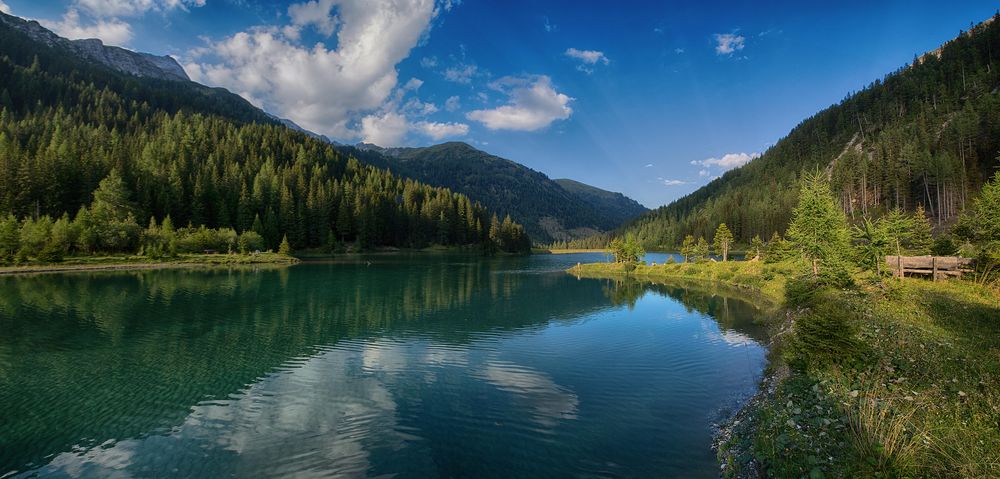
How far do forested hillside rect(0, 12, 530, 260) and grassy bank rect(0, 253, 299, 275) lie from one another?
21.3 ft

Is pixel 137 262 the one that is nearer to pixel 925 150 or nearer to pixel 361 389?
pixel 361 389

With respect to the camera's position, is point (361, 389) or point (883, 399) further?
point (361, 389)

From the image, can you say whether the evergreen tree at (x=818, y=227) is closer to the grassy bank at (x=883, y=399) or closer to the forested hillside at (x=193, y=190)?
the grassy bank at (x=883, y=399)

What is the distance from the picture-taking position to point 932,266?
120ft

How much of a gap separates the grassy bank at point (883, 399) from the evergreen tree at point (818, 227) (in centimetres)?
1867

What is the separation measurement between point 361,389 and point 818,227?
48.9 metres

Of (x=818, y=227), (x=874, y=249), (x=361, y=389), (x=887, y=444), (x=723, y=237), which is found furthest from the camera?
(x=723, y=237)

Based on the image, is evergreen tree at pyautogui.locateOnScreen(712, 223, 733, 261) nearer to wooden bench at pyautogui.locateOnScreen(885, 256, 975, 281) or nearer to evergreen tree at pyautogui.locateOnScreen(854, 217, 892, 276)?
evergreen tree at pyautogui.locateOnScreen(854, 217, 892, 276)

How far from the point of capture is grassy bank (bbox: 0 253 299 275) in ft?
232

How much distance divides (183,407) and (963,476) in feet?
73.2

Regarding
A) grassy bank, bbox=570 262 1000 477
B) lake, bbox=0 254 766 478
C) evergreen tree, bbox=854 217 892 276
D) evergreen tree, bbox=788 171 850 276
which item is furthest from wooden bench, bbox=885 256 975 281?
lake, bbox=0 254 766 478

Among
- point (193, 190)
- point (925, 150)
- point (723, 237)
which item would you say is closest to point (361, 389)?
point (723, 237)

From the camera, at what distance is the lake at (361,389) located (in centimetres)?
1268

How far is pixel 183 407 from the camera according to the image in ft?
54.4
